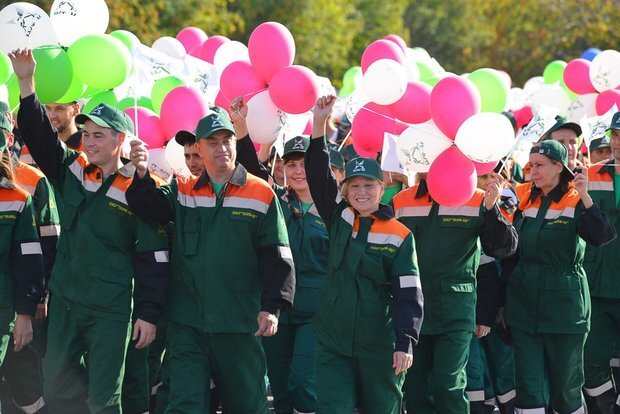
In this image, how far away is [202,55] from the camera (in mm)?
11750

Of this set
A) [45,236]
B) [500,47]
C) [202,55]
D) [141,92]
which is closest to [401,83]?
[141,92]

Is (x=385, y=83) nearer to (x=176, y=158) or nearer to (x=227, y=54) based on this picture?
(x=176, y=158)

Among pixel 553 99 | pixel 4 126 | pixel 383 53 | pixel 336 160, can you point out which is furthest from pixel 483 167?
pixel 553 99

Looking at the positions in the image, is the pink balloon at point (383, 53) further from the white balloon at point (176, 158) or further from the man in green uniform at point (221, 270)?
the man in green uniform at point (221, 270)

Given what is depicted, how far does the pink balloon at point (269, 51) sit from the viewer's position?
30.5 ft

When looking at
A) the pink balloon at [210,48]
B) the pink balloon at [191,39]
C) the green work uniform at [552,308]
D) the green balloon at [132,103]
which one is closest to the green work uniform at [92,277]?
the green balloon at [132,103]

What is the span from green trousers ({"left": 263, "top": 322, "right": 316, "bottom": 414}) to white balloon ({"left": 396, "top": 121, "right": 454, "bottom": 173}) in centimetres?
146

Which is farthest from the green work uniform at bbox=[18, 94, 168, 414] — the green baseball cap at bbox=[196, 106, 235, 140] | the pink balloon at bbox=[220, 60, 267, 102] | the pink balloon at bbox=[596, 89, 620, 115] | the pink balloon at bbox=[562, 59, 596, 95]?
the pink balloon at bbox=[562, 59, 596, 95]

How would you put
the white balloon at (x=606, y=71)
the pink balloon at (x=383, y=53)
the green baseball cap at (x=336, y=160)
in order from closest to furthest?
the green baseball cap at (x=336, y=160) < the pink balloon at (x=383, y=53) < the white balloon at (x=606, y=71)

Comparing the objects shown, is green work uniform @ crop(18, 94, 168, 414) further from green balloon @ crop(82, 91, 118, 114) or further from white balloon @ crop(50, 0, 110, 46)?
white balloon @ crop(50, 0, 110, 46)

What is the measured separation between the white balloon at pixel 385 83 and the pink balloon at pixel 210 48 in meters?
3.03

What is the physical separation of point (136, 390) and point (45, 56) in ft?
7.71

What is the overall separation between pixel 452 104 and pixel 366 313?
165cm

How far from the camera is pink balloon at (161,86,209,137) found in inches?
347
